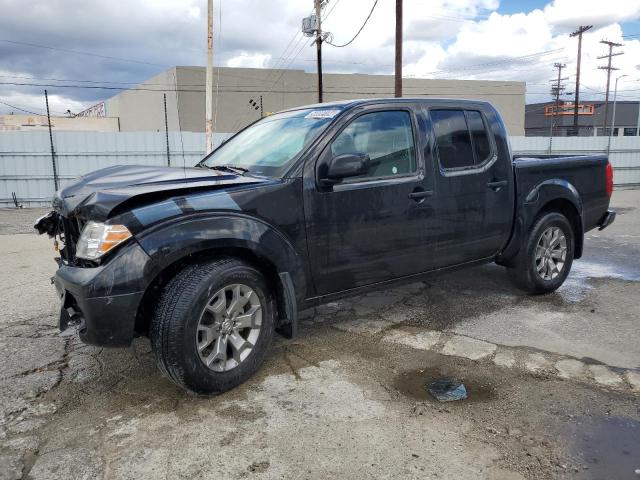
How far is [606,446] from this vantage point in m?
2.66

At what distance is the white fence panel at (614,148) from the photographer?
20859mm

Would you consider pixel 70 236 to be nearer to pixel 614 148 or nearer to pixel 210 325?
pixel 210 325

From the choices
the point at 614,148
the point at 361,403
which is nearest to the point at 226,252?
the point at 361,403

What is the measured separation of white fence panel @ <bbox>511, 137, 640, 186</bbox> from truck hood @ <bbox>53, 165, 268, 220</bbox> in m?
19.5

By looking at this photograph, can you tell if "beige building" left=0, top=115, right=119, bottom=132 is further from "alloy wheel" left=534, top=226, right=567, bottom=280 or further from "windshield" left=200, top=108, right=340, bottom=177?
"alloy wheel" left=534, top=226, right=567, bottom=280

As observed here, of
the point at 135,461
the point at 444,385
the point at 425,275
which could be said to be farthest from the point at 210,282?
the point at 425,275

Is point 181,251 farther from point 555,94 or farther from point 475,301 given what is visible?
point 555,94

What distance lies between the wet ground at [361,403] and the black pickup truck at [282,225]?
41 cm

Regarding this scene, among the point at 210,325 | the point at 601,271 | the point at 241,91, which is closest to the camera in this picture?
the point at 210,325

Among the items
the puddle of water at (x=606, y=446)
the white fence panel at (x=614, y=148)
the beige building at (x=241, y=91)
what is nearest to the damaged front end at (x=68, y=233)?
the puddle of water at (x=606, y=446)

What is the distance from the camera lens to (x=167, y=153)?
16.1 meters

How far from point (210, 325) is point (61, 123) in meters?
57.4

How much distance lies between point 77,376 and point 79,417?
0.60 metres

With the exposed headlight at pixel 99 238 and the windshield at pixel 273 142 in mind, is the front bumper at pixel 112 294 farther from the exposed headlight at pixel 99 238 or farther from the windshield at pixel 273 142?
the windshield at pixel 273 142
